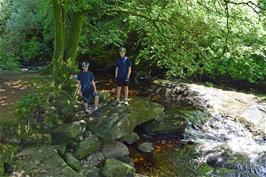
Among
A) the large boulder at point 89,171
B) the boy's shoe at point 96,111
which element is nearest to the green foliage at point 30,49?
the boy's shoe at point 96,111

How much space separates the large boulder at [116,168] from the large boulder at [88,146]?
27.6 inches

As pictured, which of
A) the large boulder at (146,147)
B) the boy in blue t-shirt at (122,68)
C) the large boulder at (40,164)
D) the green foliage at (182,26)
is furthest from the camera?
the green foliage at (182,26)

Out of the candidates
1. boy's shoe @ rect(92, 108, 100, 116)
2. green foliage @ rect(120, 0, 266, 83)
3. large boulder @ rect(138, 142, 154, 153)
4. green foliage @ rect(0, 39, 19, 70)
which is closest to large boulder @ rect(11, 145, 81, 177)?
boy's shoe @ rect(92, 108, 100, 116)

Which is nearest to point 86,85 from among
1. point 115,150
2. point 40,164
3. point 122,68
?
point 122,68

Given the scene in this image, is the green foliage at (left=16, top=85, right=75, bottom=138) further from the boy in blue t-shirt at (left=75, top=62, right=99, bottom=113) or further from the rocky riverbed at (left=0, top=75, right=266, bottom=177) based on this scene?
the boy in blue t-shirt at (left=75, top=62, right=99, bottom=113)

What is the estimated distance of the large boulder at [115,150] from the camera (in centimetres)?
1148

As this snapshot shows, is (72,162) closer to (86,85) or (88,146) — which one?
(88,146)

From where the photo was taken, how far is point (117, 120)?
1184 cm

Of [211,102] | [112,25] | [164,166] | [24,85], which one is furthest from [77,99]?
[211,102]

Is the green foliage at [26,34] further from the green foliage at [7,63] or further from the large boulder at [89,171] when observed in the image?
the large boulder at [89,171]

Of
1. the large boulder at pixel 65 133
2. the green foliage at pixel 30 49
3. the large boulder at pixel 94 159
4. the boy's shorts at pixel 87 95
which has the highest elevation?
the green foliage at pixel 30 49

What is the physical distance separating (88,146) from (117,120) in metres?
1.20

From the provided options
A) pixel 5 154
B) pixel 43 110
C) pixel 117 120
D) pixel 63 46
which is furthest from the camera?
pixel 63 46

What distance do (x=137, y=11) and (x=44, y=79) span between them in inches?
163
